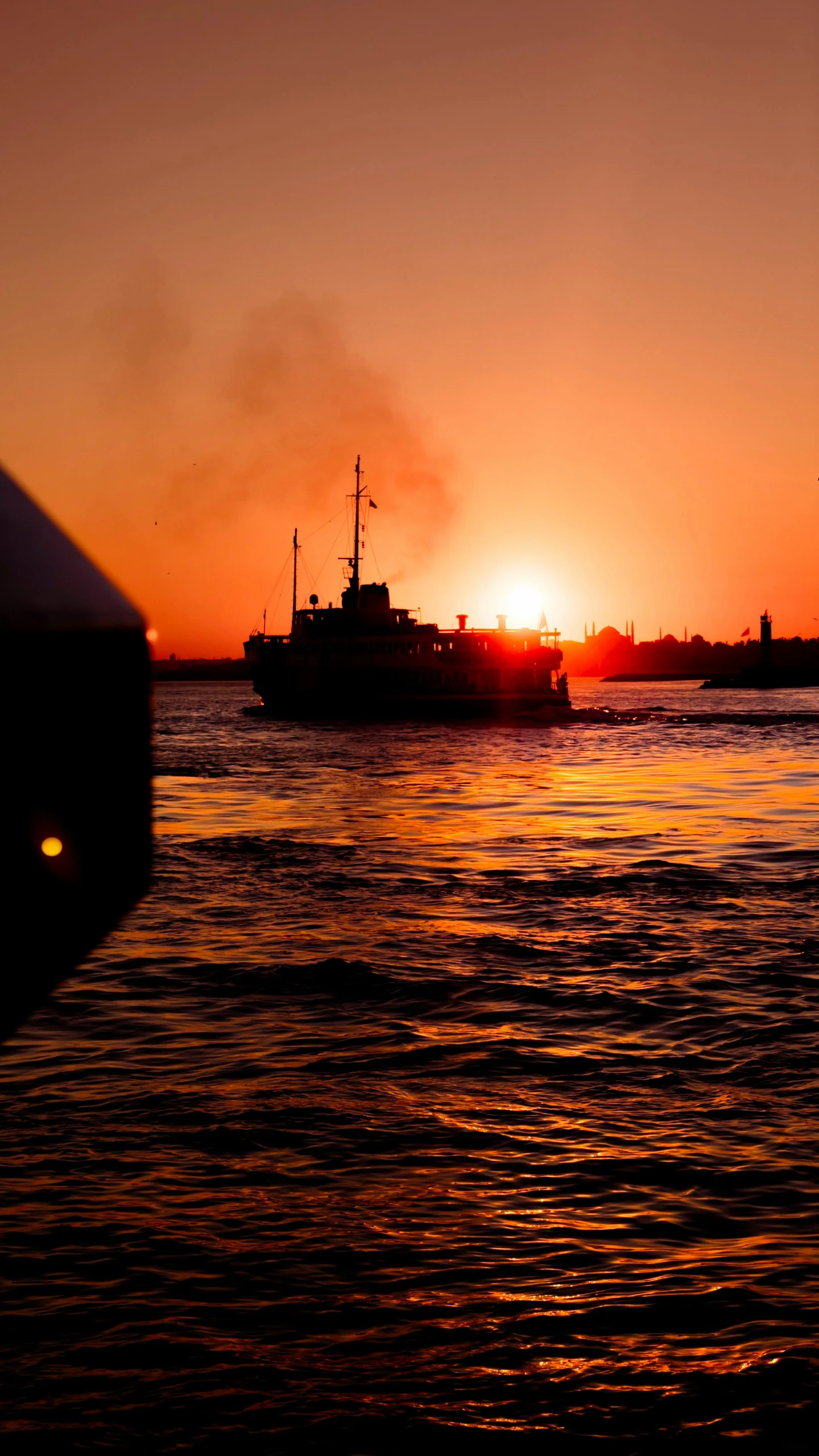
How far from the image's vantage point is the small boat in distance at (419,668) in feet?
269

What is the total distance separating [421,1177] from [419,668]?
76.6 m

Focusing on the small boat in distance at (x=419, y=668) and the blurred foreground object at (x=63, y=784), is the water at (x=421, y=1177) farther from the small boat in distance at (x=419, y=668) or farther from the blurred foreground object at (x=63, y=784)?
the small boat in distance at (x=419, y=668)

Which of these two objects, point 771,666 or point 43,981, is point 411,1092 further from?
point 771,666

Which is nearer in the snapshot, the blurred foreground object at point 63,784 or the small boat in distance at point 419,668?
the blurred foreground object at point 63,784

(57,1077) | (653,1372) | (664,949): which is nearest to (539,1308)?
(653,1372)

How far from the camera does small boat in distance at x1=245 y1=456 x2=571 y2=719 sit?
82.1 metres

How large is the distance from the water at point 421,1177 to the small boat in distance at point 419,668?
67455 millimetres

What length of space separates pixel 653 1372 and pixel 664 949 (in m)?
7.41

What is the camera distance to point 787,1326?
14.7 feet

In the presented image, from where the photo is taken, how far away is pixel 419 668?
3241 inches

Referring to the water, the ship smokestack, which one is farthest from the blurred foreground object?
the ship smokestack

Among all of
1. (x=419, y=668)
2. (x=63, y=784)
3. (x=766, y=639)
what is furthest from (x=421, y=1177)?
(x=766, y=639)

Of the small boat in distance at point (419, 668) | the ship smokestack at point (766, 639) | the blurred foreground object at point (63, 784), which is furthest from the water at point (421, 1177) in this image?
the ship smokestack at point (766, 639)

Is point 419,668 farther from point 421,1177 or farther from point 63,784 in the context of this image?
point 421,1177
